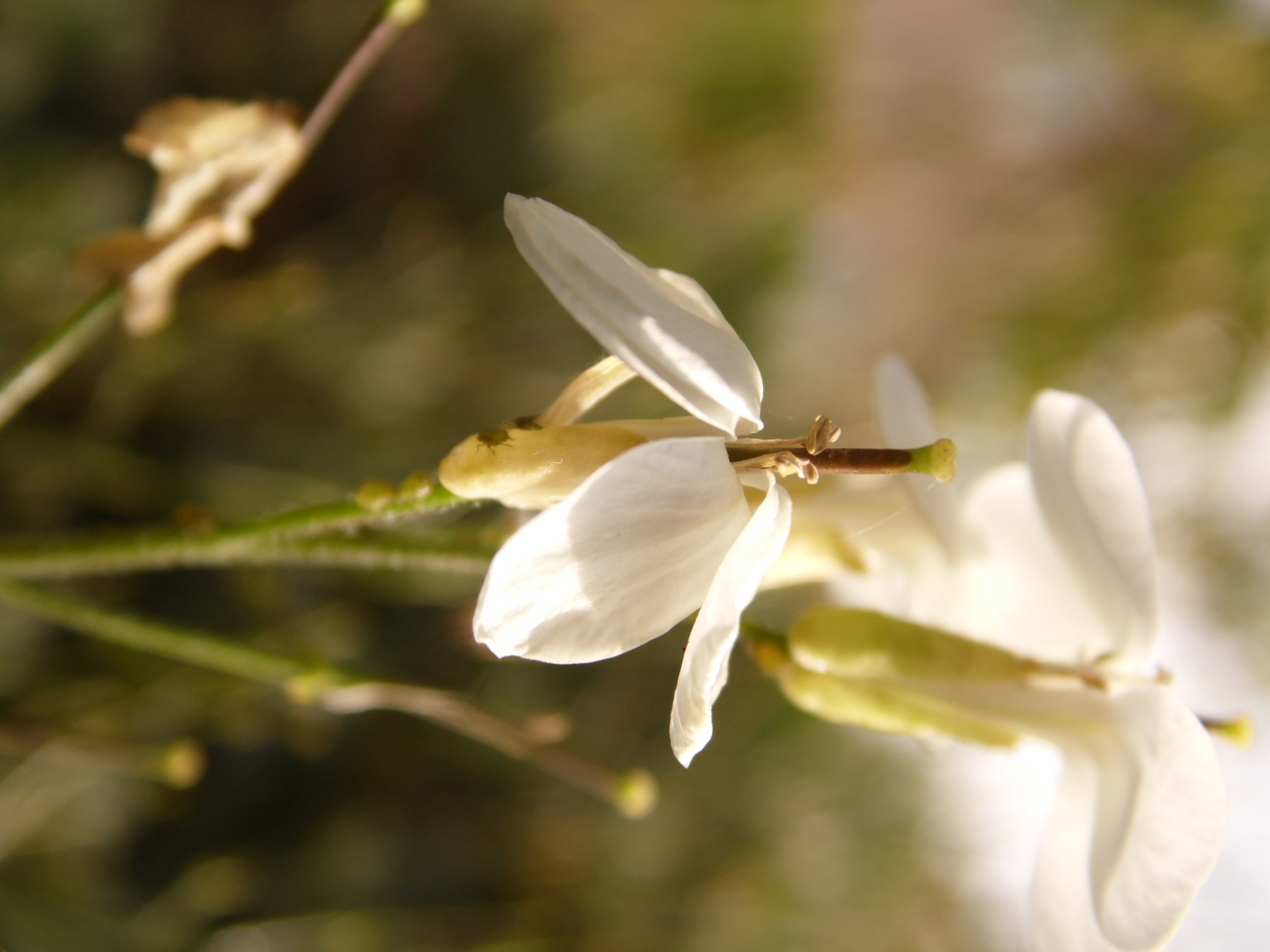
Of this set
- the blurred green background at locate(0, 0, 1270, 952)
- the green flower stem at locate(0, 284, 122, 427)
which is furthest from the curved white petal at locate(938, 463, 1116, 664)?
the green flower stem at locate(0, 284, 122, 427)

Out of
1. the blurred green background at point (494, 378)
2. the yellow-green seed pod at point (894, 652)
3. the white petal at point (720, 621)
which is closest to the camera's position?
the white petal at point (720, 621)

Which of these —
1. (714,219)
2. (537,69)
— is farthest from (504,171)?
(714,219)

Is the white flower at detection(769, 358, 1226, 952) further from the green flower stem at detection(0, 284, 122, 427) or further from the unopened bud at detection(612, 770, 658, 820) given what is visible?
the green flower stem at detection(0, 284, 122, 427)

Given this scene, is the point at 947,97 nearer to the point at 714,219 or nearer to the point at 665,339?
the point at 714,219

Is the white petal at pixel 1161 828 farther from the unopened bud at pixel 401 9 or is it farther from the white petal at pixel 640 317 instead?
the unopened bud at pixel 401 9

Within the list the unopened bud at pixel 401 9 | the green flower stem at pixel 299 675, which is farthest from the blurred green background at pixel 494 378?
the unopened bud at pixel 401 9

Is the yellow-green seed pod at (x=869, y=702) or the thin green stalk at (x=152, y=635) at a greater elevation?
the thin green stalk at (x=152, y=635)

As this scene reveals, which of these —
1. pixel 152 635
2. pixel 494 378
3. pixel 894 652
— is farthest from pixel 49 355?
pixel 494 378
